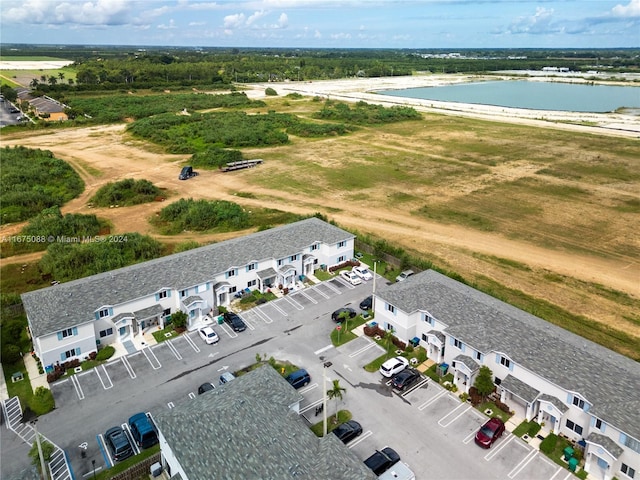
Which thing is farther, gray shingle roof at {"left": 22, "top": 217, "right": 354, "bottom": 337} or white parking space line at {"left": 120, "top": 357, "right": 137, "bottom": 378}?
gray shingle roof at {"left": 22, "top": 217, "right": 354, "bottom": 337}

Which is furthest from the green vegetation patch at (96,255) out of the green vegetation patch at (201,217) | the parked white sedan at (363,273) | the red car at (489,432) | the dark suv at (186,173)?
the red car at (489,432)

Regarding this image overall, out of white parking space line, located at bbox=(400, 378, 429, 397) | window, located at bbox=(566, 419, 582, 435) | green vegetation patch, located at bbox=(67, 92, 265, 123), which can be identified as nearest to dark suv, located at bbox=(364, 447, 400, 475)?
white parking space line, located at bbox=(400, 378, 429, 397)

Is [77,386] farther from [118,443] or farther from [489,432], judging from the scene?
[489,432]

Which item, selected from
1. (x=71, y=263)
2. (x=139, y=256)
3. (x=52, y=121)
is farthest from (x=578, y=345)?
(x=52, y=121)

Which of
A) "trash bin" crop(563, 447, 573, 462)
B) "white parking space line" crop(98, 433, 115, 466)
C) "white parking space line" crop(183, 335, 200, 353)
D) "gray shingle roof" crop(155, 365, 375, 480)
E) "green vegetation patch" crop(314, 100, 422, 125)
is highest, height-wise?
"green vegetation patch" crop(314, 100, 422, 125)

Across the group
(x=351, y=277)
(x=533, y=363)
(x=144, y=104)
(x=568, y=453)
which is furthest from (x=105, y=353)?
(x=144, y=104)

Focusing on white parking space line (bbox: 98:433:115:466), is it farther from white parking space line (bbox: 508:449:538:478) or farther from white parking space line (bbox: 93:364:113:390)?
white parking space line (bbox: 508:449:538:478)
